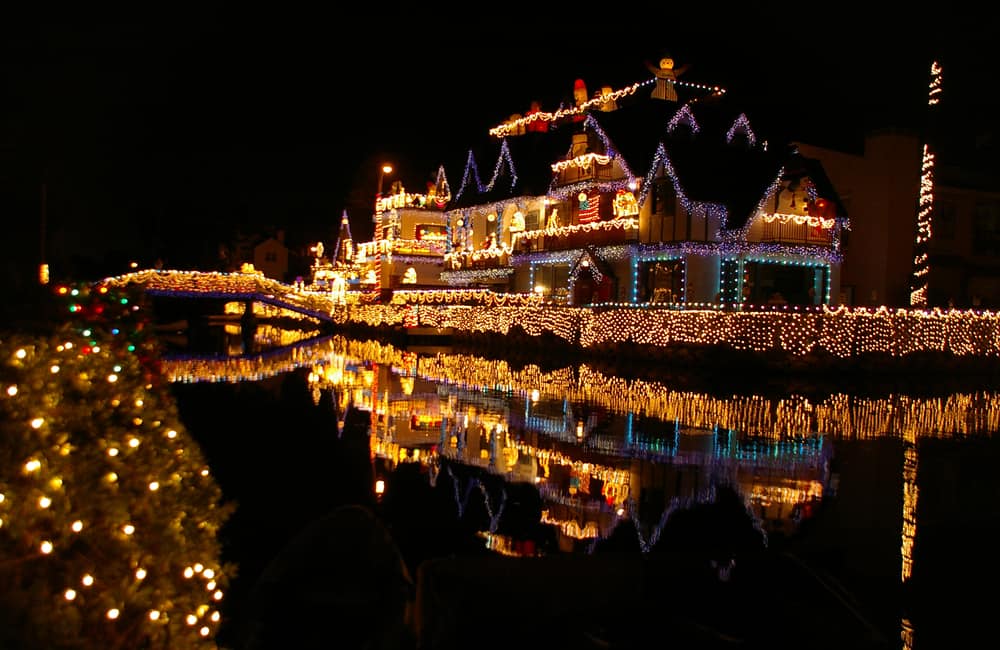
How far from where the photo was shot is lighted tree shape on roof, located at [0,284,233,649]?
9.42 feet

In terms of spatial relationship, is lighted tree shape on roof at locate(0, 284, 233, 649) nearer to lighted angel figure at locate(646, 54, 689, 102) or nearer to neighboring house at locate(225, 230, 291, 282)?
lighted angel figure at locate(646, 54, 689, 102)

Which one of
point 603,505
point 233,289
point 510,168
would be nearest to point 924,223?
point 510,168

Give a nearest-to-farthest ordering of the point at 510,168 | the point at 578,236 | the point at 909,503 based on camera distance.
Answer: the point at 909,503 → the point at 578,236 → the point at 510,168

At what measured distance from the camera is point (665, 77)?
34.8m

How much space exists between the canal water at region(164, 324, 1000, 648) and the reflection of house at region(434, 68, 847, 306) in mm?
10896

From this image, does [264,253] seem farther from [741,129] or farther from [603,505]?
[603,505]

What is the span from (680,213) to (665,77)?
801cm

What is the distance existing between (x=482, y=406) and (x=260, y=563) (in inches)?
352

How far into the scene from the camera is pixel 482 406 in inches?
590

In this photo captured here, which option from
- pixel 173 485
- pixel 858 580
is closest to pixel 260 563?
pixel 173 485

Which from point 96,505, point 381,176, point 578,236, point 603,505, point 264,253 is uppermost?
point 381,176

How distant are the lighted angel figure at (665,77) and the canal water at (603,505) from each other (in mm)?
18893

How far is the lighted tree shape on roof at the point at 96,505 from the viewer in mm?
2871

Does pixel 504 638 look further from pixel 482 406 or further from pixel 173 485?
pixel 482 406
